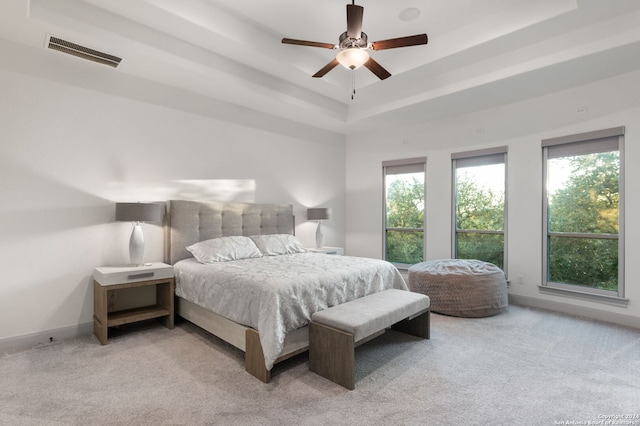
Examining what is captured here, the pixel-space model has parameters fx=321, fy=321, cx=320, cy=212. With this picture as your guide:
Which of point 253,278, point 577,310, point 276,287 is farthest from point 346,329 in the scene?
point 577,310

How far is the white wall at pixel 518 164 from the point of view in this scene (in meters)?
3.62

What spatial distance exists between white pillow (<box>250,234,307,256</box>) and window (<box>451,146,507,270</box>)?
101 inches

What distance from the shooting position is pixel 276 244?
14.4 ft

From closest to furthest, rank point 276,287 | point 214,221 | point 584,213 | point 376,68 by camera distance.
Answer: point 276,287 → point 376,68 → point 584,213 → point 214,221

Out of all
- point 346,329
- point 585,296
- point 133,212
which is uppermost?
point 133,212

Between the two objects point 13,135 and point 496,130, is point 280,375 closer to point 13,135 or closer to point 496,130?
point 13,135

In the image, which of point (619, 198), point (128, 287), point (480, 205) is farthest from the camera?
point (480, 205)

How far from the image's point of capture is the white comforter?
2406mm

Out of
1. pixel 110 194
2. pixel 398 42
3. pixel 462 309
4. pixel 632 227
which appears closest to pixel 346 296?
pixel 462 309

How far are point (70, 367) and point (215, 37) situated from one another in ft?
10.9

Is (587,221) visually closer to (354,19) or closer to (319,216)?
(319,216)

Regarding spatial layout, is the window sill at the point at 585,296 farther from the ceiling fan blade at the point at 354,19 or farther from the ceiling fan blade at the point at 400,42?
the ceiling fan blade at the point at 354,19

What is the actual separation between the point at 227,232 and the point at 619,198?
4783 mm

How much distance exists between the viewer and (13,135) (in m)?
2.98
